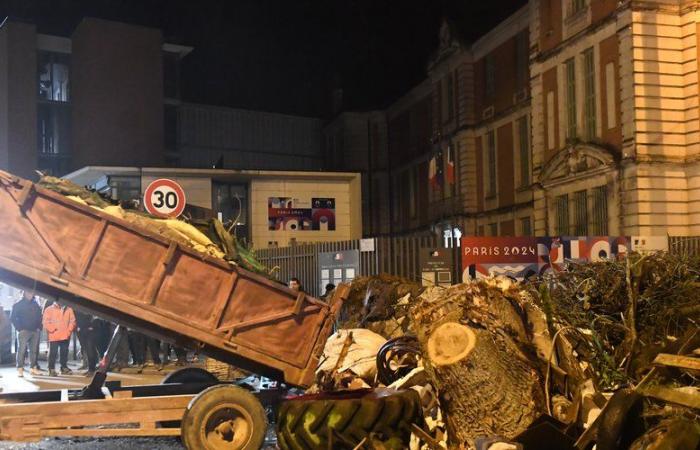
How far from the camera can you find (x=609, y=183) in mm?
25969

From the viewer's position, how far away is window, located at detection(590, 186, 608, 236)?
86.5ft

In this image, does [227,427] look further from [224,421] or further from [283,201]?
[283,201]

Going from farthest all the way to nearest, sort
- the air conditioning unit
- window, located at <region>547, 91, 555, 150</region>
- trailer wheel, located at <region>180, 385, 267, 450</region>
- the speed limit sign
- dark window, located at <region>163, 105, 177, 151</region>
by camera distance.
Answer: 1. dark window, located at <region>163, 105, 177, 151</region>
2. the air conditioning unit
3. window, located at <region>547, 91, 555, 150</region>
4. the speed limit sign
5. trailer wheel, located at <region>180, 385, 267, 450</region>

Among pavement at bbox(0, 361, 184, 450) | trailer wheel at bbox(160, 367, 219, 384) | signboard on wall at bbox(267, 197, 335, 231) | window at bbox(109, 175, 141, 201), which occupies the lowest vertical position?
pavement at bbox(0, 361, 184, 450)

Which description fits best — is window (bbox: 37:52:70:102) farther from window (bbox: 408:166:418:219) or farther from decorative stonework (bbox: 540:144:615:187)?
decorative stonework (bbox: 540:144:615:187)

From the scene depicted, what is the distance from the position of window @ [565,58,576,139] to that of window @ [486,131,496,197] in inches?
451

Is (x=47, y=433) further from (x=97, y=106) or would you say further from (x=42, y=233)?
(x=97, y=106)

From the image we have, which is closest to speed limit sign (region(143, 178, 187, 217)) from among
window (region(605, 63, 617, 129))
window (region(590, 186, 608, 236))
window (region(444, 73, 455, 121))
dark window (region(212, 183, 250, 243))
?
window (region(590, 186, 608, 236))

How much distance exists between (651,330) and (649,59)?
19.9 meters

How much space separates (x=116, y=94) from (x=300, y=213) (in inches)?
709

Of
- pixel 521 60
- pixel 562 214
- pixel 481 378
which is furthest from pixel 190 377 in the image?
pixel 521 60

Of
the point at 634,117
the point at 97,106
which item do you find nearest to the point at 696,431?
the point at 634,117

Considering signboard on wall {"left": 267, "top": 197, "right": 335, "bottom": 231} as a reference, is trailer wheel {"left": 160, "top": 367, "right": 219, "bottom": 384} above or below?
below

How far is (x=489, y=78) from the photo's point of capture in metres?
40.9
